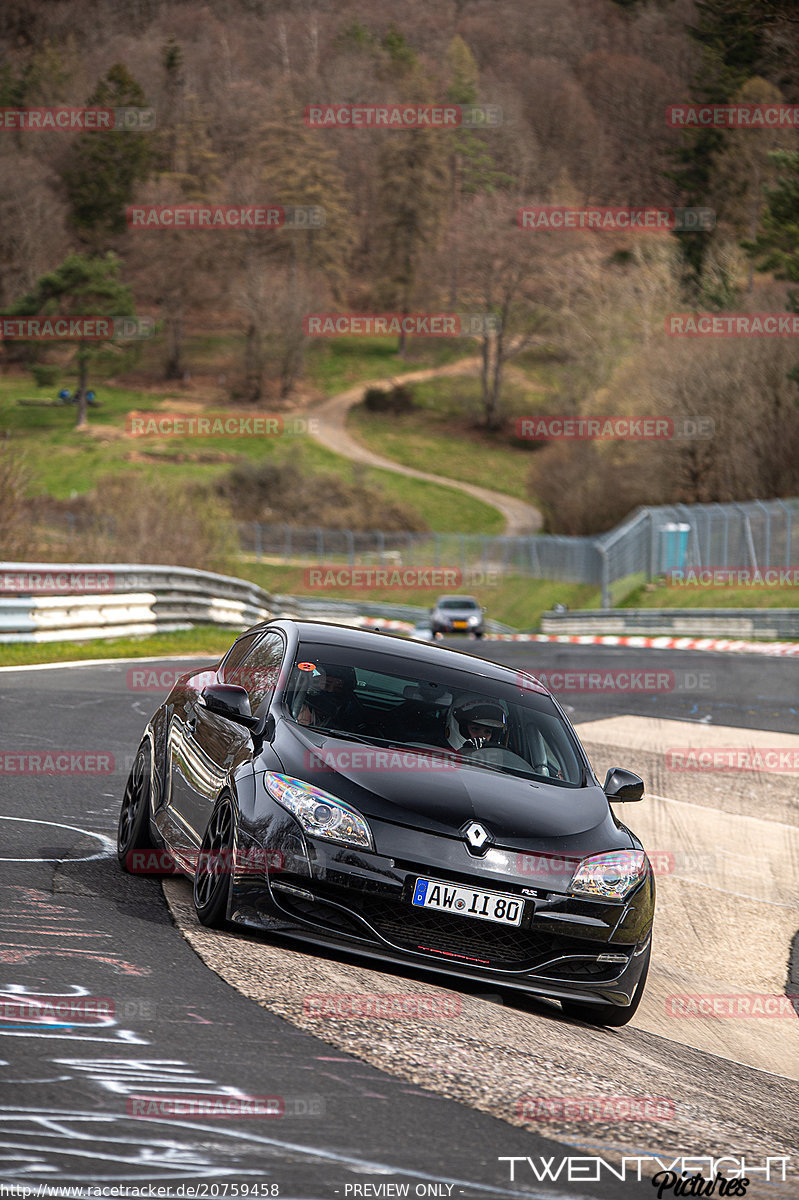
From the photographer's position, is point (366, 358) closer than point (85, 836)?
No

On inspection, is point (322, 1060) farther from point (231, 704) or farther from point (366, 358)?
point (366, 358)

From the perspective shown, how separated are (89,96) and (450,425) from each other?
197 ft

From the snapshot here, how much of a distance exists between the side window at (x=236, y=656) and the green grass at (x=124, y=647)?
10163 mm

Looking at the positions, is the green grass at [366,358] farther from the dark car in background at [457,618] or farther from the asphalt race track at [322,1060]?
the asphalt race track at [322,1060]

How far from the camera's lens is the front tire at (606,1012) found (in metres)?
6.30

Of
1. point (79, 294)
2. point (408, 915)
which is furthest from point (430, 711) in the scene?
point (79, 294)

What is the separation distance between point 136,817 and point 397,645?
5.55 ft

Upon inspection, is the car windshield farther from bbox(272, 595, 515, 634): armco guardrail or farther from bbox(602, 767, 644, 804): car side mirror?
bbox(272, 595, 515, 634): armco guardrail

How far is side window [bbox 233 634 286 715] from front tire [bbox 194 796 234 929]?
696 mm

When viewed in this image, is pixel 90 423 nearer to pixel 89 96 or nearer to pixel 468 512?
pixel 468 512

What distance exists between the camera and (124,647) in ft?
70.5

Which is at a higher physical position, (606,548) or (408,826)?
(408,826)

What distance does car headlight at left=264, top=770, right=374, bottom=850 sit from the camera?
586 cm

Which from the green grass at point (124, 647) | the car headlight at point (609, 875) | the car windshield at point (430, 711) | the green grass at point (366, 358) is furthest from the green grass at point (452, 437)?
the car headlight at point (609, 875)
